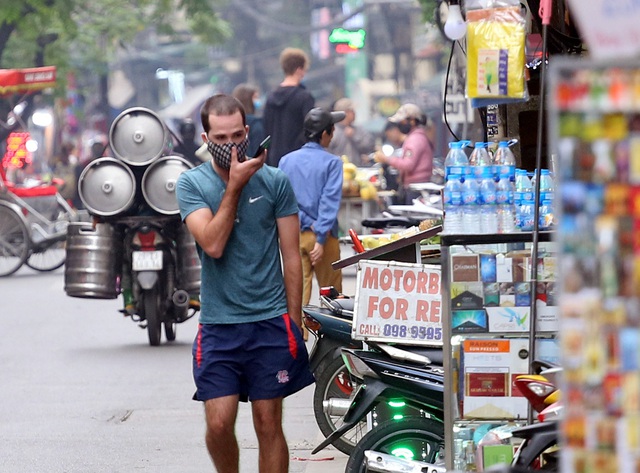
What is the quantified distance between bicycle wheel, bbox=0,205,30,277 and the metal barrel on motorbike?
7442mm

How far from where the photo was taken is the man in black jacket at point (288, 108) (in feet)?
42.8

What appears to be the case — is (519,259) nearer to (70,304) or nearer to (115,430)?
(115,430)

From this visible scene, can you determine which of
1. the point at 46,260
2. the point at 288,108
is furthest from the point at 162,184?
the point at 46,260

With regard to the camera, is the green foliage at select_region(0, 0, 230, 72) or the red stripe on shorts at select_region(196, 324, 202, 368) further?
the green foliage at select_region(0, 0, 230, 72)

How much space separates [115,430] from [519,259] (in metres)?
3.97

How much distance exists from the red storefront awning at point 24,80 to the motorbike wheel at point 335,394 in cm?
1500

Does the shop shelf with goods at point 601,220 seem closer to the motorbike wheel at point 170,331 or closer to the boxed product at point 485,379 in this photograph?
the boxed product at point 485,379

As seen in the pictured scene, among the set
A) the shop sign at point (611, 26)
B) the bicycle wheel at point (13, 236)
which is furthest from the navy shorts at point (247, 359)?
the bicycle wheel at point (13, 236)

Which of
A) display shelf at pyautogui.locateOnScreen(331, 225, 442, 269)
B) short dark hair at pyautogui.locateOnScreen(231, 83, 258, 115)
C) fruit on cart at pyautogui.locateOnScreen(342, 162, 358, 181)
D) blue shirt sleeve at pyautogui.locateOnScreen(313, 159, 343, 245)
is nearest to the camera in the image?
display shelf at pyautogui.locateOnScreen(331, 225, 442, 269)

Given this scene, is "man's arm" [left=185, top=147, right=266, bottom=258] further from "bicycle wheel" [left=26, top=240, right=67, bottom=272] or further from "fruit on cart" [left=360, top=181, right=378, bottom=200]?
"bicycle wheel" [left=26, top=240, right=67, bottom=272]

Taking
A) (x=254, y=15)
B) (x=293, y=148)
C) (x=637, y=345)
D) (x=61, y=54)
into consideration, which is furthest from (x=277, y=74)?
(x=637, y=345)

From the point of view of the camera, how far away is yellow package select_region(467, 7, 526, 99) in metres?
5.55

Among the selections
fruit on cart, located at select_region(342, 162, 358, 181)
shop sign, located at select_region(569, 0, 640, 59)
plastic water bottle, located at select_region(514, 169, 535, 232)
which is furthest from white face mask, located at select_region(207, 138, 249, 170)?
fruit on cart, located at select_region(342, 162, 358, 181)

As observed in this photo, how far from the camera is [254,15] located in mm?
74438
